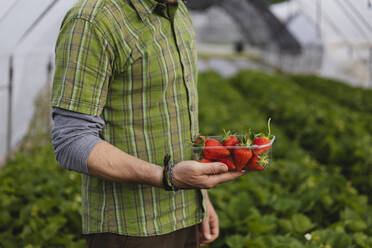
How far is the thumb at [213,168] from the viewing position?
4.03 ft

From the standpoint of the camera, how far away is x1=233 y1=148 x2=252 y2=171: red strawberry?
1333 millimetres

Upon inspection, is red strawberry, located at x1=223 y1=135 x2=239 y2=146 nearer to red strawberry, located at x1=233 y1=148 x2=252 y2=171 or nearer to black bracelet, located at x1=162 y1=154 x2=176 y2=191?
red strawberry, located at x1=233 y1=148 x2=252 y2=171

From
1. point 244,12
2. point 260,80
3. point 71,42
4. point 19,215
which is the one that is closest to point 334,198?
point 19,215

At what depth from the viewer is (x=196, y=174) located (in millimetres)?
1216

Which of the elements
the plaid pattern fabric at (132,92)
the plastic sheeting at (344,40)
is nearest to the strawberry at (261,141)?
the plaid pattern fabric at (132,92)

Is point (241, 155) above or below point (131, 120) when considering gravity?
below

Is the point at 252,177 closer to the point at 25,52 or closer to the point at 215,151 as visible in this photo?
the point at 215,151

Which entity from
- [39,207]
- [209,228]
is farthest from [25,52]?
[209,228]

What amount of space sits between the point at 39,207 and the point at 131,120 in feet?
6.17

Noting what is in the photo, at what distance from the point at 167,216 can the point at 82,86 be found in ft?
1.85

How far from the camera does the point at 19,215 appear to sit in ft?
10.1

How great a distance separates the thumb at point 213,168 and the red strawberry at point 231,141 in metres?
0.12

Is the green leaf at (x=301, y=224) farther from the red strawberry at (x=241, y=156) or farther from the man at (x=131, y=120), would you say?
the red strawberry at (x=241, y=156)

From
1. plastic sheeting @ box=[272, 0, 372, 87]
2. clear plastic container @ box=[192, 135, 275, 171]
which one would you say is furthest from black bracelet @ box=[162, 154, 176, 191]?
plastic sheeting @ box=[272, 0, 372, 87]
